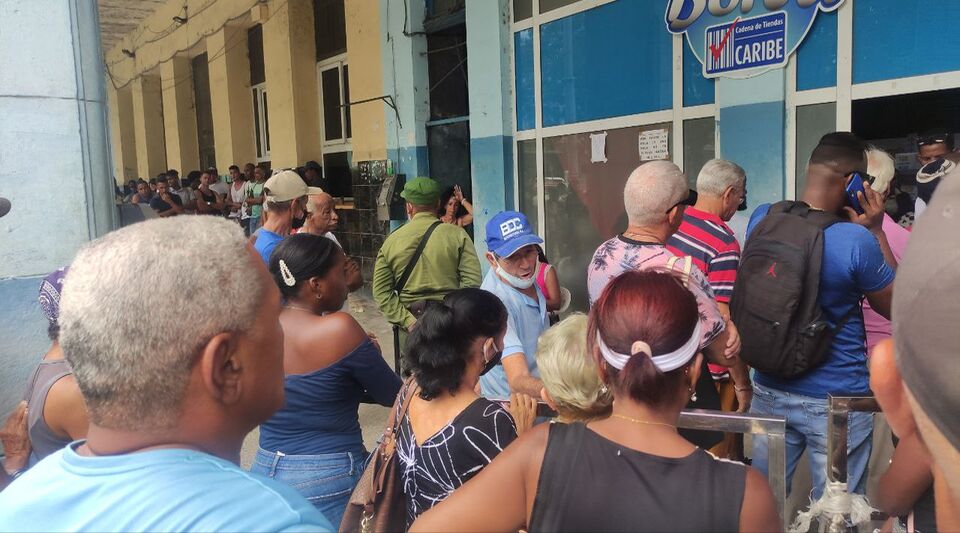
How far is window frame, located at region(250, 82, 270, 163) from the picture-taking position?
12406mm

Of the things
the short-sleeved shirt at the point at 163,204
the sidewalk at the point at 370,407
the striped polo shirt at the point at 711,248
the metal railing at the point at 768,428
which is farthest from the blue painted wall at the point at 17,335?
the short-sleeved shirt at the point at 163,204

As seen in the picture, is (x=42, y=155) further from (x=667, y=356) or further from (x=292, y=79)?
(x=292, y=79)

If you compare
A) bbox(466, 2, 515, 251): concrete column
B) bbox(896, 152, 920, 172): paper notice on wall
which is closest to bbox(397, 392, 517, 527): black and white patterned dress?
bbox(896, 152, 920, 172): paper notice on wall

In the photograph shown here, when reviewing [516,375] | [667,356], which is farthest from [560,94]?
[667,356]

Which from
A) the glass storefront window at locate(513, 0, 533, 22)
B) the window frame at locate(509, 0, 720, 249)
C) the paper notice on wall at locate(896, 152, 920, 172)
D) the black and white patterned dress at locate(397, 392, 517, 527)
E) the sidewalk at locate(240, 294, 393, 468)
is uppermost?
the glass storefront window at locate(513, 0, 533, 22)

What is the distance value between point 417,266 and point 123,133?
17593mm

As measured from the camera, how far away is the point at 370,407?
5441mm

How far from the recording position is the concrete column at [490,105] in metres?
6.90

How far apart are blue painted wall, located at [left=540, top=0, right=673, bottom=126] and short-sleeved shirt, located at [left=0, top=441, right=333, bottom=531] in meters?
5.06

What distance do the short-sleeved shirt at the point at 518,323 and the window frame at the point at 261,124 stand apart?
34.0 feet

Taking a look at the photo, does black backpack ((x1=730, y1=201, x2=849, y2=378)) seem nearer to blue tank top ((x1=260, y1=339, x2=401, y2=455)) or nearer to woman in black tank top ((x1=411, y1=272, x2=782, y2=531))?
woman in black tank top ((x1=411, y1=272, x2=782, y2=531))

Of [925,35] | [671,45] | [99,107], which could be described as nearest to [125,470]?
[99,107]

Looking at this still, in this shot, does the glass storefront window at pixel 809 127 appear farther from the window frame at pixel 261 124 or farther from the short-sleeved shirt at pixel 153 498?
the window frame at pixel 261 124

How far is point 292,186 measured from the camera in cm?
455
